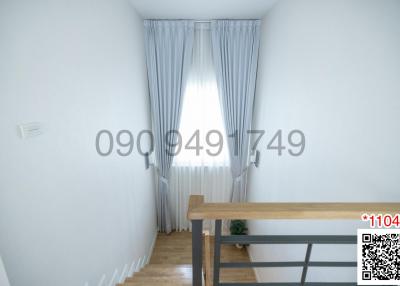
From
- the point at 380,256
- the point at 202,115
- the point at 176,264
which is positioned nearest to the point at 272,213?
the point at 380,256

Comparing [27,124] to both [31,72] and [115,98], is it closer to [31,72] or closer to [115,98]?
[31,72]

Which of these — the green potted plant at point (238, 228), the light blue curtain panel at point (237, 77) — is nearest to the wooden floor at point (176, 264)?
the green potted plant at point (238, 228)

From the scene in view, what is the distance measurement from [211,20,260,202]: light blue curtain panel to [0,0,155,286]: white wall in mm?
1306

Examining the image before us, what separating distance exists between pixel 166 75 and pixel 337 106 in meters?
2.15

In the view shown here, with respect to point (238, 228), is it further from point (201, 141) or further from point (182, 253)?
point (201, 141)

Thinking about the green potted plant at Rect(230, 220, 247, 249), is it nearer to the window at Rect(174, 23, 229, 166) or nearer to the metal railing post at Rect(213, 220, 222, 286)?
the window at Rect(174, 23, 229, 166)

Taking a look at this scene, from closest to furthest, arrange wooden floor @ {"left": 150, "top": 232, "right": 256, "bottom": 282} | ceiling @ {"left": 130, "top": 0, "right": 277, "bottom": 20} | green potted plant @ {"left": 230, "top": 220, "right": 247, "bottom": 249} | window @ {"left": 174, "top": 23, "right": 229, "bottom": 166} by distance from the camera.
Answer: ceiling @ {"left": 130, "top": 0, "right": 277, "bottom": 20} < wooden floor @ {"left": 150, "top": 232, "right": 256, "bottom": 282} < window @ {"left": 174, "top": 23, "right": 229, "bottom": 166} < green potted plant @ {"left": 230, "top": 220, "right": 247, "bottom": 249}

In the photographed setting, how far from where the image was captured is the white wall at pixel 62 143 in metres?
0.84

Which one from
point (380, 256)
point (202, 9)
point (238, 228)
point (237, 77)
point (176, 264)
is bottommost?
point (176, 264)

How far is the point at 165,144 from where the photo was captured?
300cm

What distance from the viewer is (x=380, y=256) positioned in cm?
79

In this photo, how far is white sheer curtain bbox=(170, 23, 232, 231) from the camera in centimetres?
285

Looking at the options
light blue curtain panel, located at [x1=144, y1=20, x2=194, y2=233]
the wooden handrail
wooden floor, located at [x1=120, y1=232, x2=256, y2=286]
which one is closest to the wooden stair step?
wooden floor, located at [x1=120, y1=232, x2=256, y2=286]

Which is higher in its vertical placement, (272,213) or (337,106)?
(337,106)
